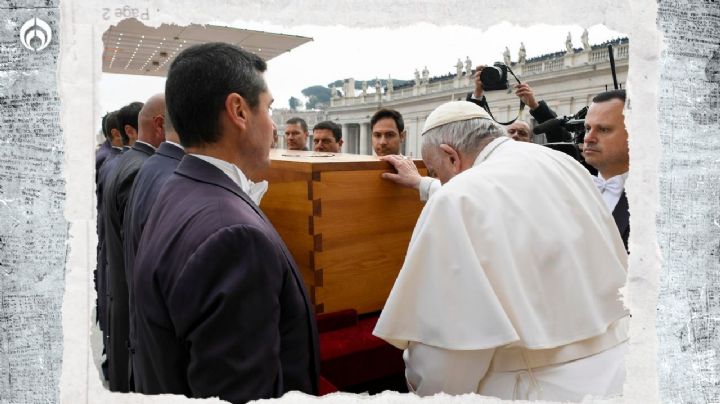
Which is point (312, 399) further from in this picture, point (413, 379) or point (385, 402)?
point (413, 379)

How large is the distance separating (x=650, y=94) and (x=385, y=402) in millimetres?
1117

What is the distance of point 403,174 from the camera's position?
228 cm

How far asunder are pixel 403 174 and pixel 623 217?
1.54 metres

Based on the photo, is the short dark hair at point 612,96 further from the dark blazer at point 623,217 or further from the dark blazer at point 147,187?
the dark blazer at point 147,187

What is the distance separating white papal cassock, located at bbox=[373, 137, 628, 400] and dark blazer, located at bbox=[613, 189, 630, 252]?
111 cm

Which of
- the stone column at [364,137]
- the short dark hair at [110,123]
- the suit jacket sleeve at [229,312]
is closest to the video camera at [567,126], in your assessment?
the suit jacket sleeve at [229,312]

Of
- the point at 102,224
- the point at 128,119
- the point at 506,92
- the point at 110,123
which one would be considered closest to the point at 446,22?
the point at 102,224

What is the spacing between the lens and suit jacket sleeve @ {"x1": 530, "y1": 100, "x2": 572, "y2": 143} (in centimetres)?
412

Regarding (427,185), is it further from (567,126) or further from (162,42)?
(567,126)

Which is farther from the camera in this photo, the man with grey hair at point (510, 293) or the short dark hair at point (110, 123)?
the short dark hair at point (110, 123)

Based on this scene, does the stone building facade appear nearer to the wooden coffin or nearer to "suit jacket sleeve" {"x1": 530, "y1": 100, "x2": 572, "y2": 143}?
"suit jacket sleeve" {"x1": 530, "y1": 100, "x2": 572, "y2": 143}

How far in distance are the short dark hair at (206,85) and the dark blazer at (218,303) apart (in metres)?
0.13

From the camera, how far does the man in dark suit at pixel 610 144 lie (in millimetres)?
3002

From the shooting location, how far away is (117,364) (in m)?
3.11
